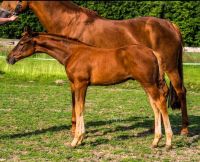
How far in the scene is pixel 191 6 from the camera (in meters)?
21.4

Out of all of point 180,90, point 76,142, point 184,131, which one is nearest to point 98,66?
point 76,142

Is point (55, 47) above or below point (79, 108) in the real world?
above

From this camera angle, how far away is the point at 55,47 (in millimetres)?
7250

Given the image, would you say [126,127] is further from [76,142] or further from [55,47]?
[55,47]

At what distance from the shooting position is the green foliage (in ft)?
68.8

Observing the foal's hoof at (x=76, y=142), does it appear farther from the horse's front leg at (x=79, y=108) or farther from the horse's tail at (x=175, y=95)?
the horse's tail at (x=175, y=95)

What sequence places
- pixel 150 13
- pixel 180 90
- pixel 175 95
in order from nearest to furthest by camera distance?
pixel 180 90
pixel 175 95
pixel 150 13

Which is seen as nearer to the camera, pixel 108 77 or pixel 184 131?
pixel 108 77

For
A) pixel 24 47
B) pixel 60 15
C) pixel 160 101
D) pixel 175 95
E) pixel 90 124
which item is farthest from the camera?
pixel 90 124

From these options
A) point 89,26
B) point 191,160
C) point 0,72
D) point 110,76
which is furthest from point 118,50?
point 0,72

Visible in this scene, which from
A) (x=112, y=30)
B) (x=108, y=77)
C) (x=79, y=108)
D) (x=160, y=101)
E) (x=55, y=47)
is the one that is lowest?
(x=79, y=108)

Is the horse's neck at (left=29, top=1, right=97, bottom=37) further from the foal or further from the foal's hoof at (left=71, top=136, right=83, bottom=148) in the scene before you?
the foal's hoof at (left=71, top=136, right=83, bottom=148)

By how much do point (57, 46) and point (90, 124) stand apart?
2.28m

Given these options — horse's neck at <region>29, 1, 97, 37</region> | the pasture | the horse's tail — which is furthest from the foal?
the horse's tail
